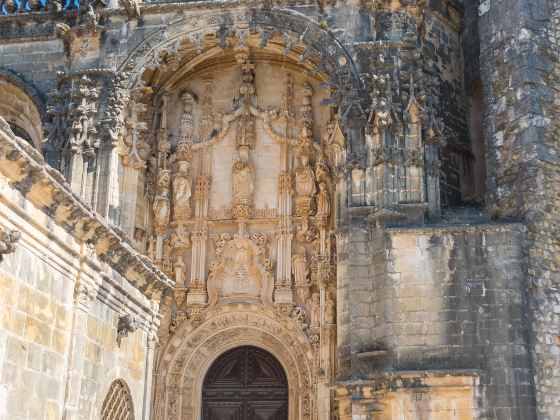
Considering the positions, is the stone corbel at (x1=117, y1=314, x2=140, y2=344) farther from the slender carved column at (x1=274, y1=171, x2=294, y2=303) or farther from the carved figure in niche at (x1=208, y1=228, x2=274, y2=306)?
the carved figure in niche at (x1=208, y1=228, x2=274, y2=306)

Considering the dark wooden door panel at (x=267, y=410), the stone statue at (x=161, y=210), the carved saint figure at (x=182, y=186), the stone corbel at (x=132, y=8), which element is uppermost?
the stone corbel at (x=132, y=8)

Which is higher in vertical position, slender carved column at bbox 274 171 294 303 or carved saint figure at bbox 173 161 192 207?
carved saint figure at bbox 173 161 192 207

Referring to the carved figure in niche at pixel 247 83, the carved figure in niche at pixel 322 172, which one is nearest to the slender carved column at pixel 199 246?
the carved figure in niche at pixel 247 83

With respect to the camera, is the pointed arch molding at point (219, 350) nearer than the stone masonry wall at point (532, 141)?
No

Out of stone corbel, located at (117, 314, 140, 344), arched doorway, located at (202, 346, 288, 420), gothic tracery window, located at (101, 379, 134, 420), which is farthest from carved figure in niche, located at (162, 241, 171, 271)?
stone corbel, located at (117, 314, 140, 344)

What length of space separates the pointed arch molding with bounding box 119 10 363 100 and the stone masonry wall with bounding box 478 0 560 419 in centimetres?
259

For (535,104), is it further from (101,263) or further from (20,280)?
(20,280)

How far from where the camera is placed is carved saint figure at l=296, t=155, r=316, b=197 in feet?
51.5

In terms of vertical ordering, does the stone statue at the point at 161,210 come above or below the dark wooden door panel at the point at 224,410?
above

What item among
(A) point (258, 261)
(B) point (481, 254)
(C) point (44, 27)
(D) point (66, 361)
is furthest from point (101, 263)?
(C) point (44, 27)

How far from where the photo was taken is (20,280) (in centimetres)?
635

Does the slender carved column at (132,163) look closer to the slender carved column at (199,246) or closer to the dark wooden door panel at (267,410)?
the slender carved column at (199,246)

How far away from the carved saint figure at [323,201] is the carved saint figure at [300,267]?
2.52 ft

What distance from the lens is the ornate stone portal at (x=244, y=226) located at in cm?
1515
